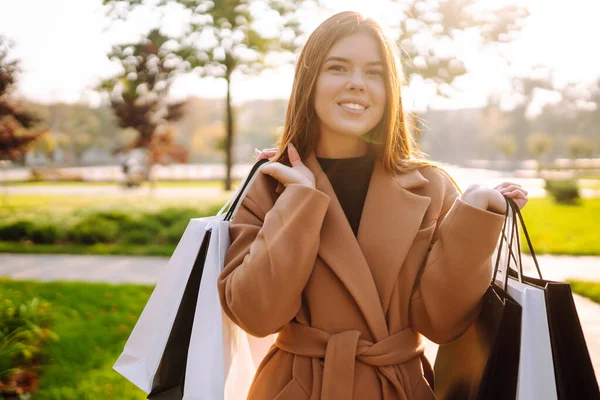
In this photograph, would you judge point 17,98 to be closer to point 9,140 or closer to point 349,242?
point 9,140

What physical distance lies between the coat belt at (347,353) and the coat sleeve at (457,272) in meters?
0.11

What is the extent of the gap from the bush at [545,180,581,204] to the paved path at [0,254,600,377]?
26.0 feet

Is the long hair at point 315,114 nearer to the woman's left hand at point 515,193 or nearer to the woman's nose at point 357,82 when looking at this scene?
the woman's nose at point 357,82

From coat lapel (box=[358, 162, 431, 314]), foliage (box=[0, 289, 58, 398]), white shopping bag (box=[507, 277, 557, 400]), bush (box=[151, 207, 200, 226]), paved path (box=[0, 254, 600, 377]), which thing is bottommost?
bush (box=[151, 207, 200, 226])

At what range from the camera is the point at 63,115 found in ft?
166

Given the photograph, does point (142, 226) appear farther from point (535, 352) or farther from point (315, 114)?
point (535, 352)

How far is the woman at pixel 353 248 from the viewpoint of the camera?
1.52 m

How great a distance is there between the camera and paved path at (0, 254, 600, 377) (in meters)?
6.71

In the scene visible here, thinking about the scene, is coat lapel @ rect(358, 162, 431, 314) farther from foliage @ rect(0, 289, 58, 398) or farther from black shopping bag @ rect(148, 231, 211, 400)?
foliage @ rect(0, 289, 58, 398)

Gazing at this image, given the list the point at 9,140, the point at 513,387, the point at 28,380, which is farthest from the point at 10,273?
the point at 513,387

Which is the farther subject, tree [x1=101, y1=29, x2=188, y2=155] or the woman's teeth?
tree [x1=101, y1=29, x2=188, y2=155]

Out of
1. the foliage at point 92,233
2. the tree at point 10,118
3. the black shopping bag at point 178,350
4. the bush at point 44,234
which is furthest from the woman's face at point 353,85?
the tree at point 10,118

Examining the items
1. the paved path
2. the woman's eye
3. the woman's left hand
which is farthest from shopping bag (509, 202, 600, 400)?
the paved path

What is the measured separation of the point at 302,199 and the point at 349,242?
0.21 metres
